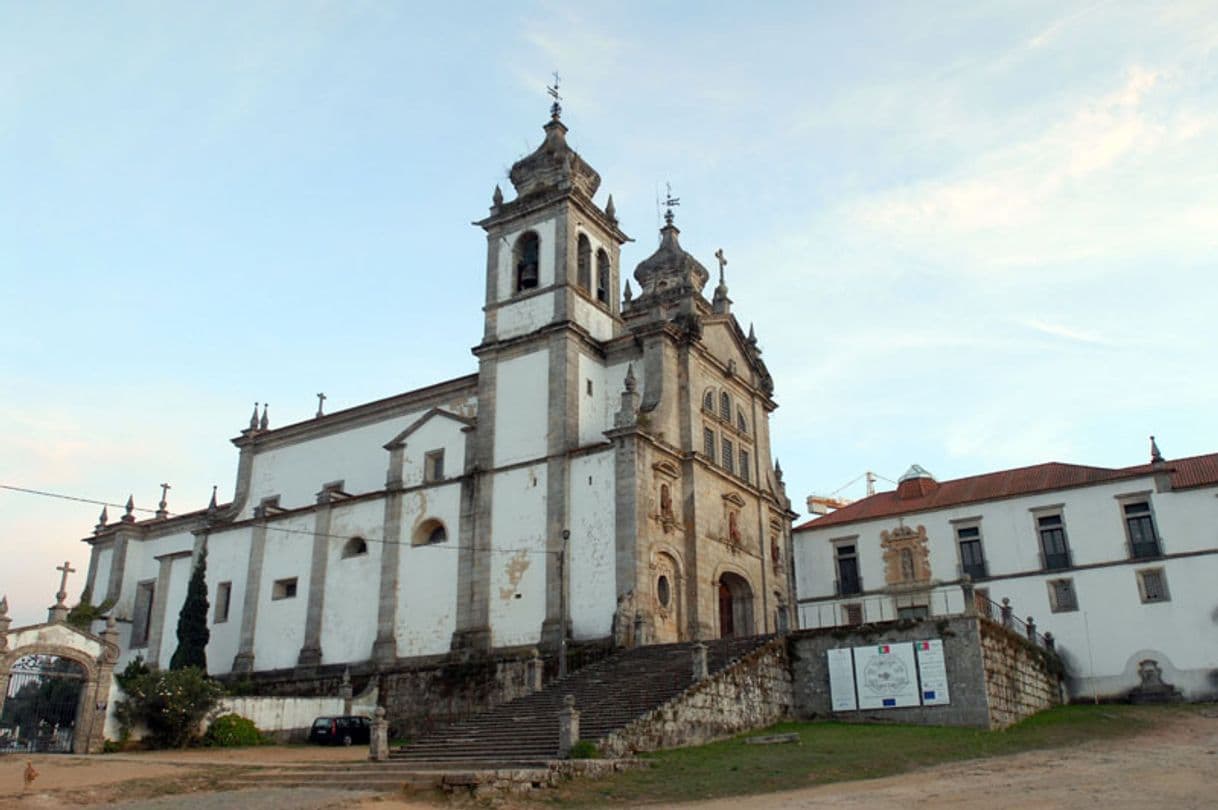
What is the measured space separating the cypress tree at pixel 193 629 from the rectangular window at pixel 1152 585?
3256cm

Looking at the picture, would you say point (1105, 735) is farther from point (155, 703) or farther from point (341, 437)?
point (341, 437)

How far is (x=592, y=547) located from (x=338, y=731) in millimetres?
8717

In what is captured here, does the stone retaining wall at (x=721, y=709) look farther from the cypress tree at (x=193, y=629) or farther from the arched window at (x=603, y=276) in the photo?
the cypress tree at (x=193, y=629)

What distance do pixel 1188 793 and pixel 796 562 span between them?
29.2 meters

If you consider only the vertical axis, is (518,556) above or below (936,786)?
above

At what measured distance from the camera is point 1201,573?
33.9 metres

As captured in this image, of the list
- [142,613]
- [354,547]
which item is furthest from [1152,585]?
[142,613]

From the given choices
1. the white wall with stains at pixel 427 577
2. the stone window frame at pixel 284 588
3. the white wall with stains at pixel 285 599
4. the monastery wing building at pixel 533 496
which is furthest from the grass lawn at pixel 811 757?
the stone window frame at pixel 284 588

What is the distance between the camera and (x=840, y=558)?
42000 mm

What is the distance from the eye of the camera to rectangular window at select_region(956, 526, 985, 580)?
3872 centimetres

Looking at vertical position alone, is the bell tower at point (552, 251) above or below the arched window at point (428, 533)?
above

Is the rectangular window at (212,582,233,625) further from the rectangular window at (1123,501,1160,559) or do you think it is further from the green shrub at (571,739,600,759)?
the rectangular window at (1123,501,1160,559)

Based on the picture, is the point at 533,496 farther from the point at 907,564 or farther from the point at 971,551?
the point at 971,551

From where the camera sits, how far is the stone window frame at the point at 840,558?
4138cm
